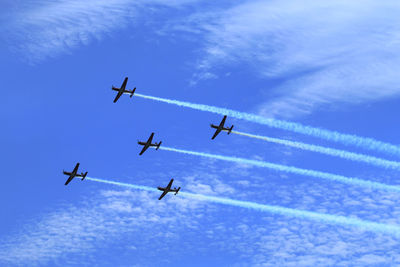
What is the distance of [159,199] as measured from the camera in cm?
13912

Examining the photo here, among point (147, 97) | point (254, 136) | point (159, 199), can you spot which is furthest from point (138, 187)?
point (254, 136)

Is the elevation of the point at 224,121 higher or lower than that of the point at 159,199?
higher

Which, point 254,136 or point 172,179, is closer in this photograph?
point 254,136

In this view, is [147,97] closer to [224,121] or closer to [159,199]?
[224,121]

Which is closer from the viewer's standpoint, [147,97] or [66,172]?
[147,97]

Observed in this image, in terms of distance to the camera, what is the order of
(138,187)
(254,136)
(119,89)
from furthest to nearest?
(119,89) → (138,187) → (254,136)

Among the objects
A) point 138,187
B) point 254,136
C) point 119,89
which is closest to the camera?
point 254,136

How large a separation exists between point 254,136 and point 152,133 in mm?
35563

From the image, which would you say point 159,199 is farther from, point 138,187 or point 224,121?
point 224,121

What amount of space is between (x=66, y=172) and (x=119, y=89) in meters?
26.3

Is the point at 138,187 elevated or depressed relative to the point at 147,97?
depressed

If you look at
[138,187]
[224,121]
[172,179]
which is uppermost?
[224,121]

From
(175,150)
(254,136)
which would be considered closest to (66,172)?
(175,150)

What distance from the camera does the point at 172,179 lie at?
139625 mm
